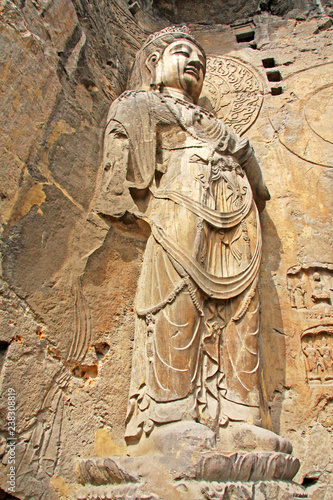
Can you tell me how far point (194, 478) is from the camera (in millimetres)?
2092

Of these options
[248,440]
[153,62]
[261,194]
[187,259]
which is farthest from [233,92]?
[248,440]

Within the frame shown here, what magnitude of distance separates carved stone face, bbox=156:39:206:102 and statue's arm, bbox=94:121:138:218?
1025 mm

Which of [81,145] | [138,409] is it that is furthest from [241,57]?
[138,409]

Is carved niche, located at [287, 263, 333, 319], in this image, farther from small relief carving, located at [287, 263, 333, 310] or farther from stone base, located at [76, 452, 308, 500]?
stone base, located at [76, 452, 308, 500]

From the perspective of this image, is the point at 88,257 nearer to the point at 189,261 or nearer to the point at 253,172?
the point at 189,261

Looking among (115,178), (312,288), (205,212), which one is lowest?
(312,288)

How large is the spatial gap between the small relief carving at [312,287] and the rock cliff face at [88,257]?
1cm

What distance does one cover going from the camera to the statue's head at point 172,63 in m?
4.14

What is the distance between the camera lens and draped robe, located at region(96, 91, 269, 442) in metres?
2.58

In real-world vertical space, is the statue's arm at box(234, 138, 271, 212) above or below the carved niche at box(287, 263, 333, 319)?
above

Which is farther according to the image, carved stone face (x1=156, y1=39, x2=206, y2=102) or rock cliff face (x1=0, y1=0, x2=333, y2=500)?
carved stone face (x1=156, y1=39, x2=206, y2=102)

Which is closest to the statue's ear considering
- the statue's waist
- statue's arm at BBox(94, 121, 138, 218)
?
statue's arm at BBox(94, 121, 138, 218)

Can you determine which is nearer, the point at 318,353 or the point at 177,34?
the point at 318,353

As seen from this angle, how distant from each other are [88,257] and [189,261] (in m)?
0.72
